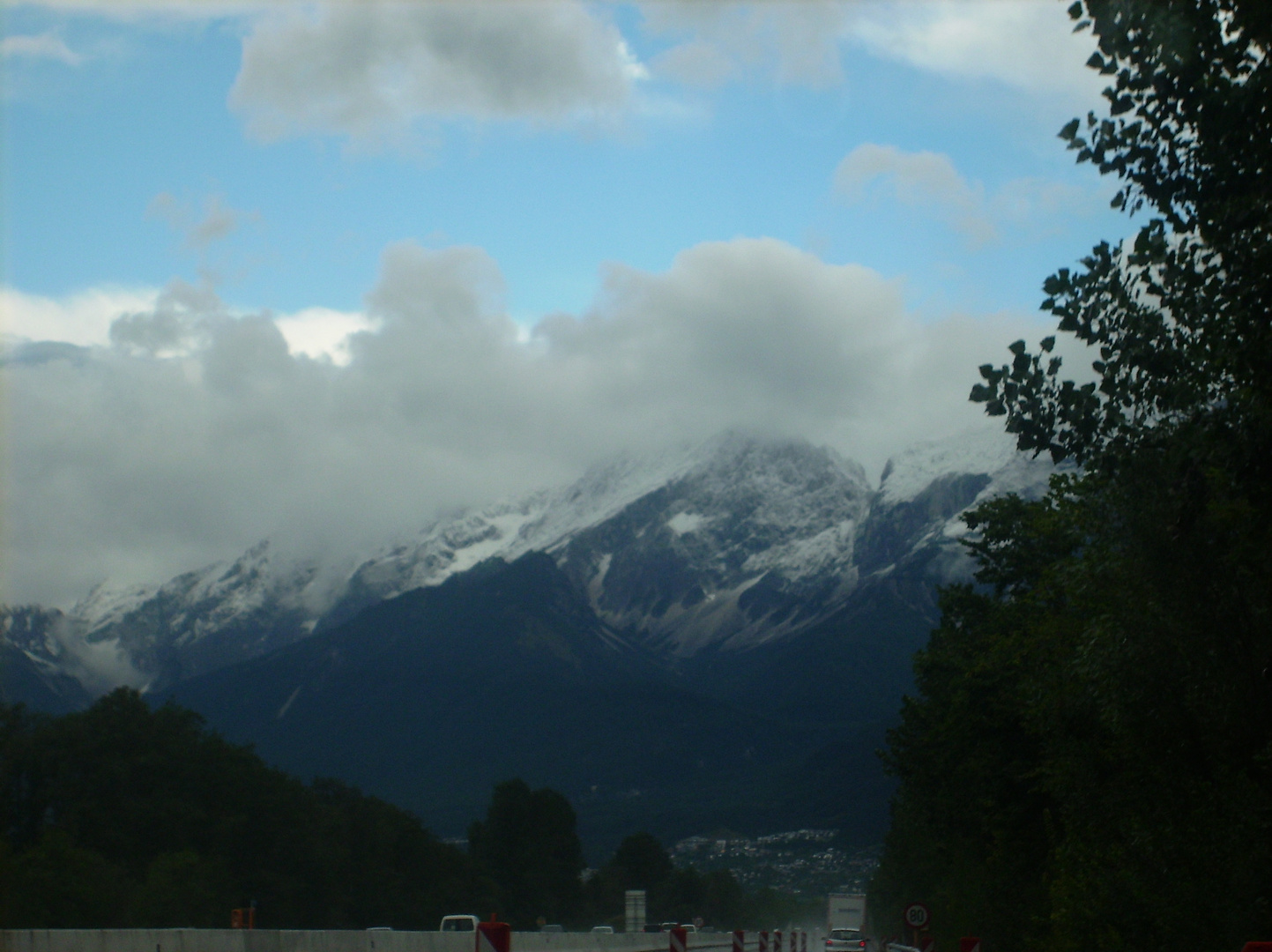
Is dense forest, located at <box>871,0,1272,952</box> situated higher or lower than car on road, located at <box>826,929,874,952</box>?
higher

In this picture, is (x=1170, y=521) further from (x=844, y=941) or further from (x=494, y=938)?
(x=844, y=941)

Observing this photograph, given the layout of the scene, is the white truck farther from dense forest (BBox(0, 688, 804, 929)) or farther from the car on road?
dense forest (BBox(0, 688, 804, 929))

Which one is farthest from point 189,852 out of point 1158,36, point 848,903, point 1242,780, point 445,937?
point 1158,36

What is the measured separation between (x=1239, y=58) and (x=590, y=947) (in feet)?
115

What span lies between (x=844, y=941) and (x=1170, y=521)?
5074 cm

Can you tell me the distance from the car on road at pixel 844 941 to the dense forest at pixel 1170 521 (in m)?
25.5

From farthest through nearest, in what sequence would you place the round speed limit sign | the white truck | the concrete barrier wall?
1. the white truck
2. the round speed limit sign
3. the concrete barrier wall

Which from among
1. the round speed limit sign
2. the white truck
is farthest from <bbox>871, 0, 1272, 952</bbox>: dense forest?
the white truck

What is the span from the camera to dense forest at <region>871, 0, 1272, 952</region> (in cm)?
1905

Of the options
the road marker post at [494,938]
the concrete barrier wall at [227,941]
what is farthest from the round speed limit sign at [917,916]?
the road marker post at [494,938]

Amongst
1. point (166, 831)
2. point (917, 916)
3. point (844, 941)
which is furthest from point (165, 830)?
point (917, 916)

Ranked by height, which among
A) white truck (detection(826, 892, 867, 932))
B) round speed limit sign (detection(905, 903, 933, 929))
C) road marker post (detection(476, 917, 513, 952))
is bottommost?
white truck (detection(826, 892, 867, 932))

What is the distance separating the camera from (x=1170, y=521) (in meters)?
24.1

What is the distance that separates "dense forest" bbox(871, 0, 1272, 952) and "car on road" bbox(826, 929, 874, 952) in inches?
1004
